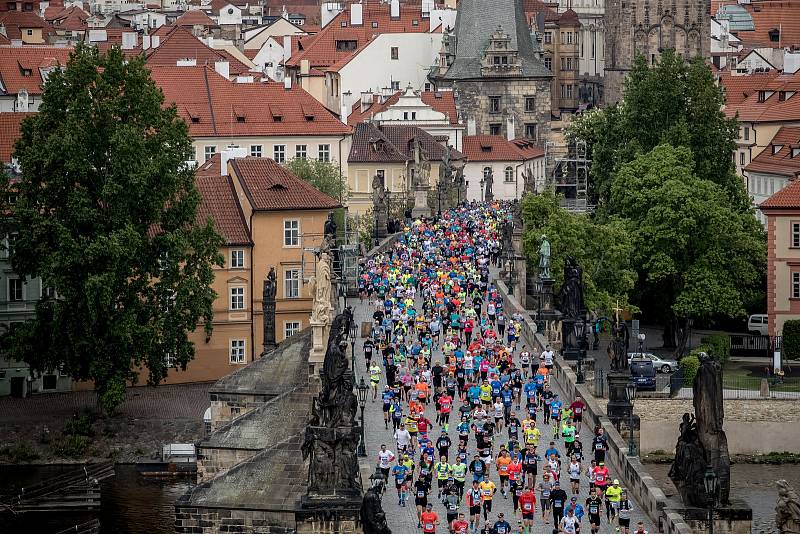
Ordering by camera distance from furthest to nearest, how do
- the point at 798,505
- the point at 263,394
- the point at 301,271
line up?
the point at 301,271 → the point at 263,394 → the point at 798,505

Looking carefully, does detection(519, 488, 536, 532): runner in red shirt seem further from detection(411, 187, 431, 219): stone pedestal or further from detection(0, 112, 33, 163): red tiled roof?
detection(411, 187, 431, 219): stone pedestal

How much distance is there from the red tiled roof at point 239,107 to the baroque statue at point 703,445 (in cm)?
7562

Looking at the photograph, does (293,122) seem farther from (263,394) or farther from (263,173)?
(263,394)

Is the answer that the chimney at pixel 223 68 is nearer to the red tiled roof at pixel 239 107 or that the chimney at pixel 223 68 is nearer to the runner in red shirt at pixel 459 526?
the red tiled roof at pixel 239 107

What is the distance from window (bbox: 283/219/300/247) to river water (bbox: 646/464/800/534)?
2099 cm

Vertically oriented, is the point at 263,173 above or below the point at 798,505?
above

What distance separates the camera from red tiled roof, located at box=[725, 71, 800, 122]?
13409cm

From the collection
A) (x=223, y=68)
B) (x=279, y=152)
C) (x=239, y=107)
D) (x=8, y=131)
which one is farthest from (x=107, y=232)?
(x=223, y=68)

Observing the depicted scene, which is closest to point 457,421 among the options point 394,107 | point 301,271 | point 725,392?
point 725,392

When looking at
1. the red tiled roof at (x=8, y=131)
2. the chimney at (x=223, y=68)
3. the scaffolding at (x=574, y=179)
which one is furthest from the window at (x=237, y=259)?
the chimney at (x=223, y=68)

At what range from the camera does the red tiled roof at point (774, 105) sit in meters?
134

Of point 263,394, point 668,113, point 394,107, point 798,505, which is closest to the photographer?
point 798,505

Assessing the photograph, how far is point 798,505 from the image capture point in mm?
54062

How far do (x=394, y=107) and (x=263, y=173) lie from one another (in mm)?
57903
